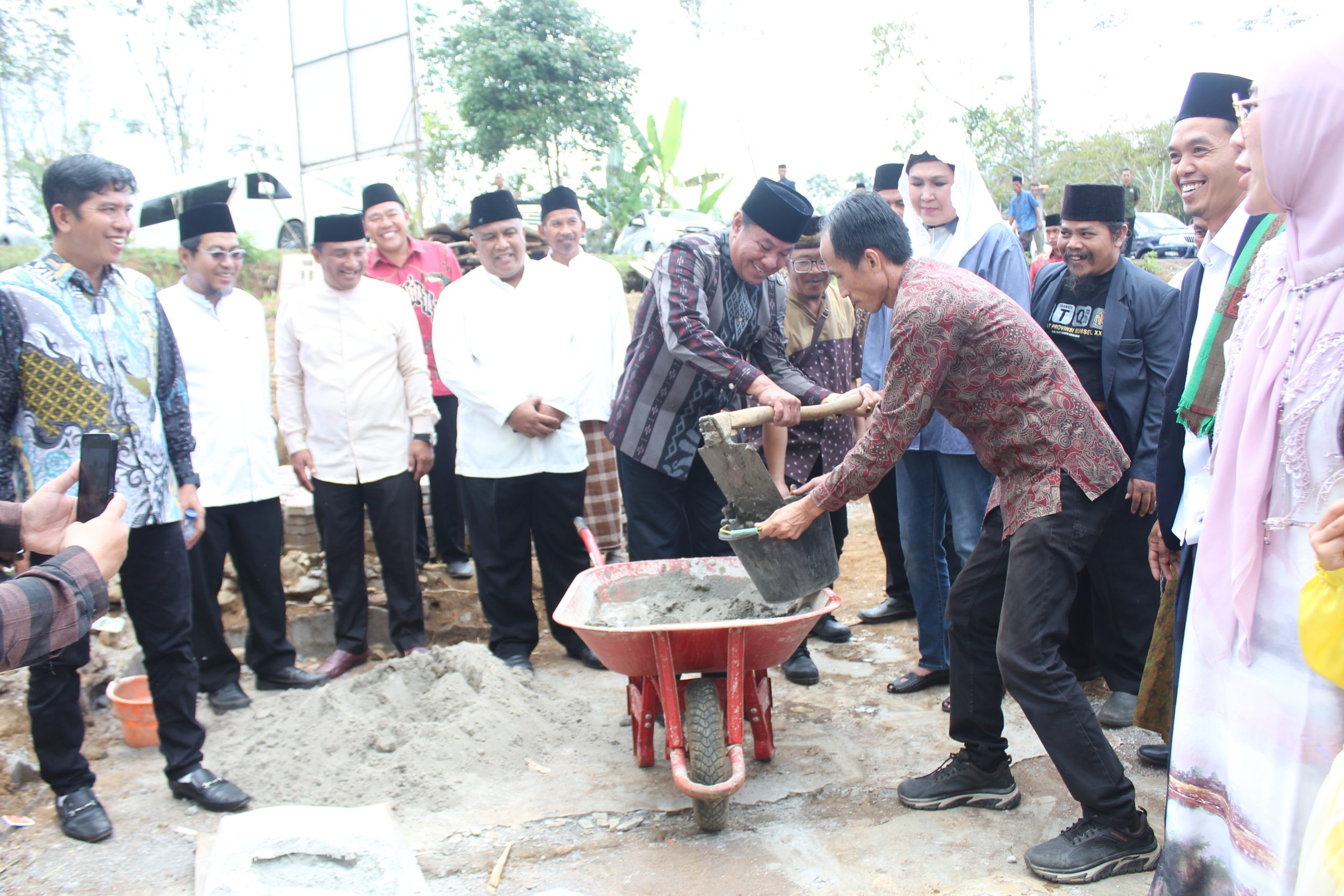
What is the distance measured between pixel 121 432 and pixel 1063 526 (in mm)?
2889

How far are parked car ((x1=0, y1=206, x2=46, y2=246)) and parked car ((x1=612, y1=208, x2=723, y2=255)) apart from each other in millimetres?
9771

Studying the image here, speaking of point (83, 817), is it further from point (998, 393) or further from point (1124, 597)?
point (1124, 597)

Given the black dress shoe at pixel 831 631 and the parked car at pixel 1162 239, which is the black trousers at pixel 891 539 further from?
the parked car at pixel 1162 239

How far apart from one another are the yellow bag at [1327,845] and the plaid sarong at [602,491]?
14.4 feet

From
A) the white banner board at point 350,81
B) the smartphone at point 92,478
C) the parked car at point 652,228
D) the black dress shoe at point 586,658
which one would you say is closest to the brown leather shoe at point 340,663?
the black dress shoe at point 586,658

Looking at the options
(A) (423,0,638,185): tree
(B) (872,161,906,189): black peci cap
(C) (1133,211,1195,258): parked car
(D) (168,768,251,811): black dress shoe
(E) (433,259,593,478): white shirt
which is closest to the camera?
(D) (168,768,251,811): black dress shoe

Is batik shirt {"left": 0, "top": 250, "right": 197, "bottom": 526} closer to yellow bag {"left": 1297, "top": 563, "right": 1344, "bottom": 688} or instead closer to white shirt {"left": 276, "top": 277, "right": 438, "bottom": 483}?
white shirt {"left": 276, "top": 277, "right": 438, "bottom": 483}

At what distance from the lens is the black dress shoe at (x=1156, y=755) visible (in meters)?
3.18

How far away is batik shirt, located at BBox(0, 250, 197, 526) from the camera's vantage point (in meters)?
2.87

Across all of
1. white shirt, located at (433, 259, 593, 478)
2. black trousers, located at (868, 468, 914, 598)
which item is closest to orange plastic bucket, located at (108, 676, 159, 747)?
white shirt, located at (433, 259, 593, 478)

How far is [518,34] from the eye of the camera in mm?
18391

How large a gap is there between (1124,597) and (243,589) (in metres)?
3.76

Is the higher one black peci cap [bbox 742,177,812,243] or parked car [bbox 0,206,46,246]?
parked car [bbox 0,206,46,246]

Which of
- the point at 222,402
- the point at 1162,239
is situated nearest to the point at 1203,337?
the point at 222,402
